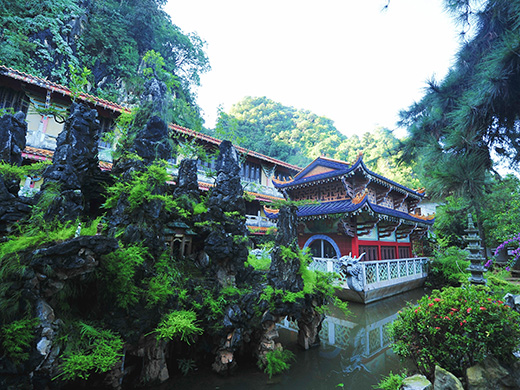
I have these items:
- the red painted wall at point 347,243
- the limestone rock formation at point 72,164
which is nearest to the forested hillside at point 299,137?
the red painted wall at point 347,243

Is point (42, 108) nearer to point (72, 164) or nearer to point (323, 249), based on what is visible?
point (72, 164)

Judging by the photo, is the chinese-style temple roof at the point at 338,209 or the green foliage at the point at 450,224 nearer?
the chinese-style temple roof at the point at 338,209

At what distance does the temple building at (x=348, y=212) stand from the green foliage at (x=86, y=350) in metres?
8.77

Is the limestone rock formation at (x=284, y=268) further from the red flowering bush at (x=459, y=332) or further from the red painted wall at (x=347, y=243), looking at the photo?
the red painted wall at (x=347, y=243)

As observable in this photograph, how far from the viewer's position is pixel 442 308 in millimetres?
4023

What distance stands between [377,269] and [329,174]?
4.96 meters

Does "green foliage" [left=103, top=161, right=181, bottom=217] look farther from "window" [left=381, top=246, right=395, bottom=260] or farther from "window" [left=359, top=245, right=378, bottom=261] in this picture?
"window" [left=381, top=246, right=395, bottom=260]

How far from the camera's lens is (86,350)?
3.50m

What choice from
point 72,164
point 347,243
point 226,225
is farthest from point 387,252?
point 72,164

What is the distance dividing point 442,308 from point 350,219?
28.3ft

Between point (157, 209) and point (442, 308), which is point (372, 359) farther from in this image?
point (157, 209)

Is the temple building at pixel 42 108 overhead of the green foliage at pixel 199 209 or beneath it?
overhead

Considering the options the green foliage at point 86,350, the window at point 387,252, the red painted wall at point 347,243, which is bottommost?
the green foliage at point 86,350

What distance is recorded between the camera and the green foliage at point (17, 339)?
2791mm
